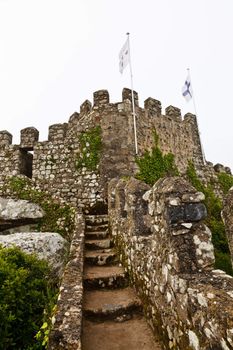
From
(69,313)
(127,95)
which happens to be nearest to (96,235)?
(69,313)

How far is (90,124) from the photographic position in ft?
41.3

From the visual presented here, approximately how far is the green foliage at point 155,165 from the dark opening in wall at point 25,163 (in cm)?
539

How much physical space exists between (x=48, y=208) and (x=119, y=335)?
340 inches

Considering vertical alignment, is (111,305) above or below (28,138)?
below

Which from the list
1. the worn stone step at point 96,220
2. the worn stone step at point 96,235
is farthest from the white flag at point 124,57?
the worn stone step at point 96,235

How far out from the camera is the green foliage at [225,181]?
1645 cm

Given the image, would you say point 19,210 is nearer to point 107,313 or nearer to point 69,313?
point 107,313

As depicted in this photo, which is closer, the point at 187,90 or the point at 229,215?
the point at 229,215

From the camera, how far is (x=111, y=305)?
4.68 meters

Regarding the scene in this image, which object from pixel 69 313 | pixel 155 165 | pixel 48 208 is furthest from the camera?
pixel 155 165

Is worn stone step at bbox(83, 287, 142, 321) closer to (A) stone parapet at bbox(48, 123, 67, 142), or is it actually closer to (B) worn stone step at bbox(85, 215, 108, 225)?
(B) worn stone step at bbox(85, 215, 108, 225)

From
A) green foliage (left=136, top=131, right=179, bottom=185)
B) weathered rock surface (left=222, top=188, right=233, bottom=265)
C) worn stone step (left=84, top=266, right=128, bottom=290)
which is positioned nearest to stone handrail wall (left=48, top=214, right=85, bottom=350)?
worn stone step (left=84, top=266, right=128, bottom=290)

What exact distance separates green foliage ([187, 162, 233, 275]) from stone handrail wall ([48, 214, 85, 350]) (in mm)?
7275

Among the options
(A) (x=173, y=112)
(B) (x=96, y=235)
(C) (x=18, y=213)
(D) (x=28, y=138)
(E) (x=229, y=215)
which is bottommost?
(B) (x=96, y=235)
